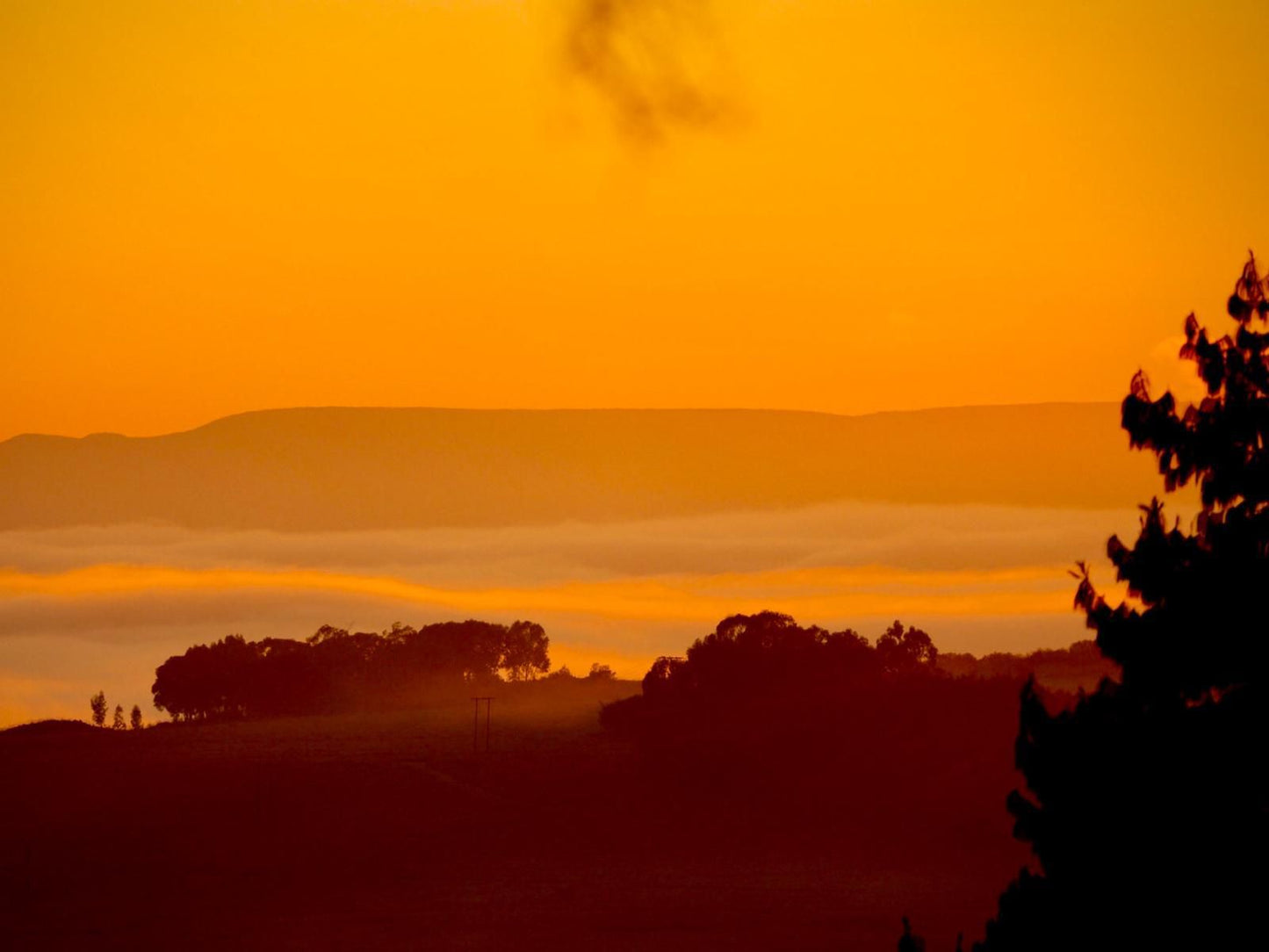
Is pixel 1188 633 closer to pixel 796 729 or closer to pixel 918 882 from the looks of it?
pixel 918 882

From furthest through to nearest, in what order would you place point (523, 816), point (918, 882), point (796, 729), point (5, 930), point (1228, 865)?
point (796, 729)
point (523, 816)
point (918, 882)
point (5, 930)
point (1228, 865)

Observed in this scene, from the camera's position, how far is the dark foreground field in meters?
79.4

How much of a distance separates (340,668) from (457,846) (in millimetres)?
70175

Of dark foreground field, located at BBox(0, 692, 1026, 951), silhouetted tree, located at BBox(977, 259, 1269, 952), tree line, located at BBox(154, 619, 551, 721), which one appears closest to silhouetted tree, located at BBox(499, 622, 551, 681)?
tree line, located at BBox(154, 619, 551, 721)

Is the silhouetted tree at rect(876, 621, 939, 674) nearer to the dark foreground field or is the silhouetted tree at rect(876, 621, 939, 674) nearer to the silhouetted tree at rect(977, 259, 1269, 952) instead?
the dark foreground field

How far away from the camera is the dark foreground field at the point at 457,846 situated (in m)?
79.4

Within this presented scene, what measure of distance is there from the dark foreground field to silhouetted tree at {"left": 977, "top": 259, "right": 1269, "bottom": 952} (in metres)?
48.7

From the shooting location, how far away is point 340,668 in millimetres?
168750

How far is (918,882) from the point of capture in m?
90.8

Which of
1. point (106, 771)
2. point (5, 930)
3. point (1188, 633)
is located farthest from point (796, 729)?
point (1188, 633)

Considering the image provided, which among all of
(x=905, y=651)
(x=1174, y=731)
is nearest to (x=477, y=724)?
(x=905, y=651)

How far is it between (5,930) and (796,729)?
51738 mm

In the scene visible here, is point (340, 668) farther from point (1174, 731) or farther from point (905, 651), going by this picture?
point (1174, 731)

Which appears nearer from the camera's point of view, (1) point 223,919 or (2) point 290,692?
(1) point 223,919
